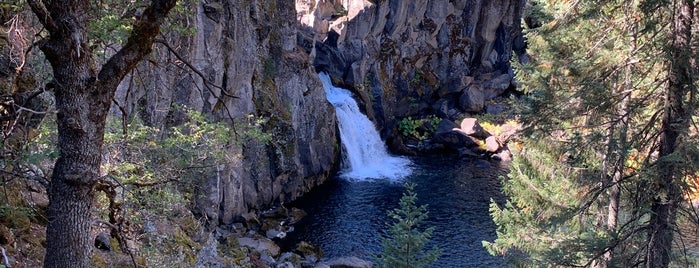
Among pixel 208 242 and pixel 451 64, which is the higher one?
pixel 451 64

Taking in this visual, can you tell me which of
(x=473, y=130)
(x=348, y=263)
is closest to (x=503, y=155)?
(x=473, y=130)

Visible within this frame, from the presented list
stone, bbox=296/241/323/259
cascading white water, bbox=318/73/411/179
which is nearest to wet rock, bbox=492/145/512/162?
cascading white water, bbox=318/73/411/179

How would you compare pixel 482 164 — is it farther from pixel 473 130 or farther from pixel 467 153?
pixel 473 130

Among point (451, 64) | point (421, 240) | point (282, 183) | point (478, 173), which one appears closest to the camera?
point (421, 240)

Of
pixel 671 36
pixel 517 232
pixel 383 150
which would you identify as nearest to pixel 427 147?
pixel 383 150

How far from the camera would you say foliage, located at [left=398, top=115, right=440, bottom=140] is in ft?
131

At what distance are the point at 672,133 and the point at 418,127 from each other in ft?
114

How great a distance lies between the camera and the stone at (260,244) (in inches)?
744

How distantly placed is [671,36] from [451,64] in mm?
39757

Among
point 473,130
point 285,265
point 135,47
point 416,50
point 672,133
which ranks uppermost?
point 416,50

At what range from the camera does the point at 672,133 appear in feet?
20.0

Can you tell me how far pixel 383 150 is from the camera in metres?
36.1

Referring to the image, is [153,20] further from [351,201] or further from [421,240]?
[351,201]

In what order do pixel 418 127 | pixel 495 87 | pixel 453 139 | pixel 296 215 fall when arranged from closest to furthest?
pixel 296 215 → pixel 453 139 → pixel 418 127 → pixel 495 87
